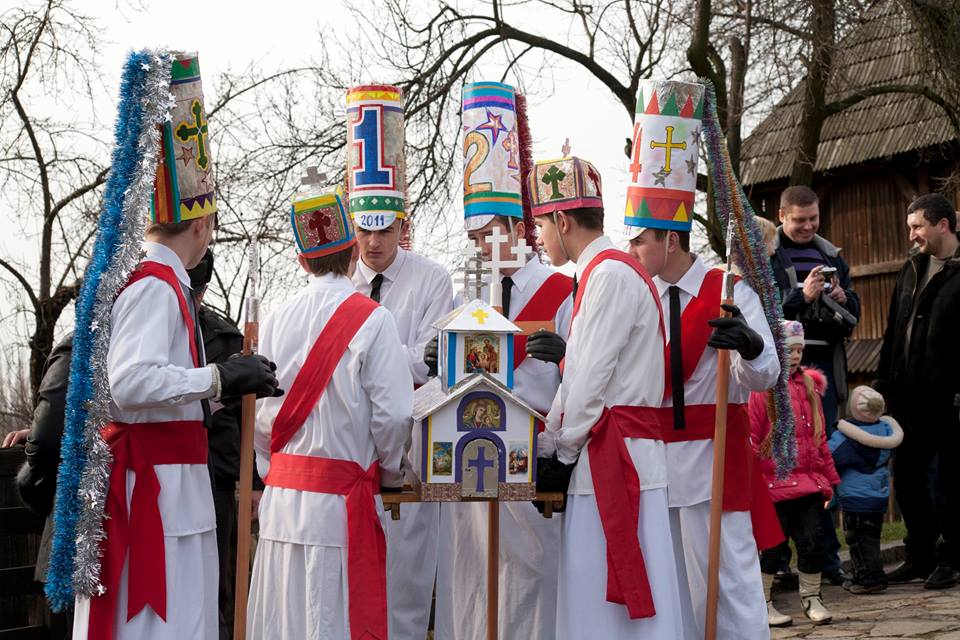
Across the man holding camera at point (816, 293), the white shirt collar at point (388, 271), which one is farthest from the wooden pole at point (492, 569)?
the man holding camera at point (816, 293)

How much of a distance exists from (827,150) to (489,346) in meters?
18.2

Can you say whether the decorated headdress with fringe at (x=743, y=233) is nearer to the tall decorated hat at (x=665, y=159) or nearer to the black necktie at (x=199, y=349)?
the tall decorated hat at (x=665, y=159)

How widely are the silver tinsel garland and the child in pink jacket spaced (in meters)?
4.42

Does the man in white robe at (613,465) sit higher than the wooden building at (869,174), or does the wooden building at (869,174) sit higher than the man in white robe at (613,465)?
the wooden building at (869,174)

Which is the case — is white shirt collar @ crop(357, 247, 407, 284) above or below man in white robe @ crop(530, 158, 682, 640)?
above

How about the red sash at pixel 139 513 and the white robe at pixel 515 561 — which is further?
the white robe at pixel 515 561

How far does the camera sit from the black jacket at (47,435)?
16.7 feet

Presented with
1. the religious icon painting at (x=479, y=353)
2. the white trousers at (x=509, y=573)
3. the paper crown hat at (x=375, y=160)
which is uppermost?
the paper crown hat at (x=375, y=160)

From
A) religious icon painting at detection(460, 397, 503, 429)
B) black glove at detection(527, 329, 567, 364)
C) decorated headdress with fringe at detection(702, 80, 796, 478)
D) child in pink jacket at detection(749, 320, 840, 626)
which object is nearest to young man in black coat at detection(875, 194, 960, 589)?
child in pink jacket at detection(749, 320, 840, 626)

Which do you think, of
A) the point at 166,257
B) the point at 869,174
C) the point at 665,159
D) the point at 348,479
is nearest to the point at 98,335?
the point at 166,257

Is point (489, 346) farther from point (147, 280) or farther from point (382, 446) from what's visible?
point (147, 280)

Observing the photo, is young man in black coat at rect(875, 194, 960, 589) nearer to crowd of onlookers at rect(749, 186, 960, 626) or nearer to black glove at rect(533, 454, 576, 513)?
crowd of onlookers at rect(749, 186, 960, 626)

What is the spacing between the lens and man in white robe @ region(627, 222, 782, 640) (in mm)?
5629

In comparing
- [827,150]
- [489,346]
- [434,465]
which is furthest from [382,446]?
[827,150]
